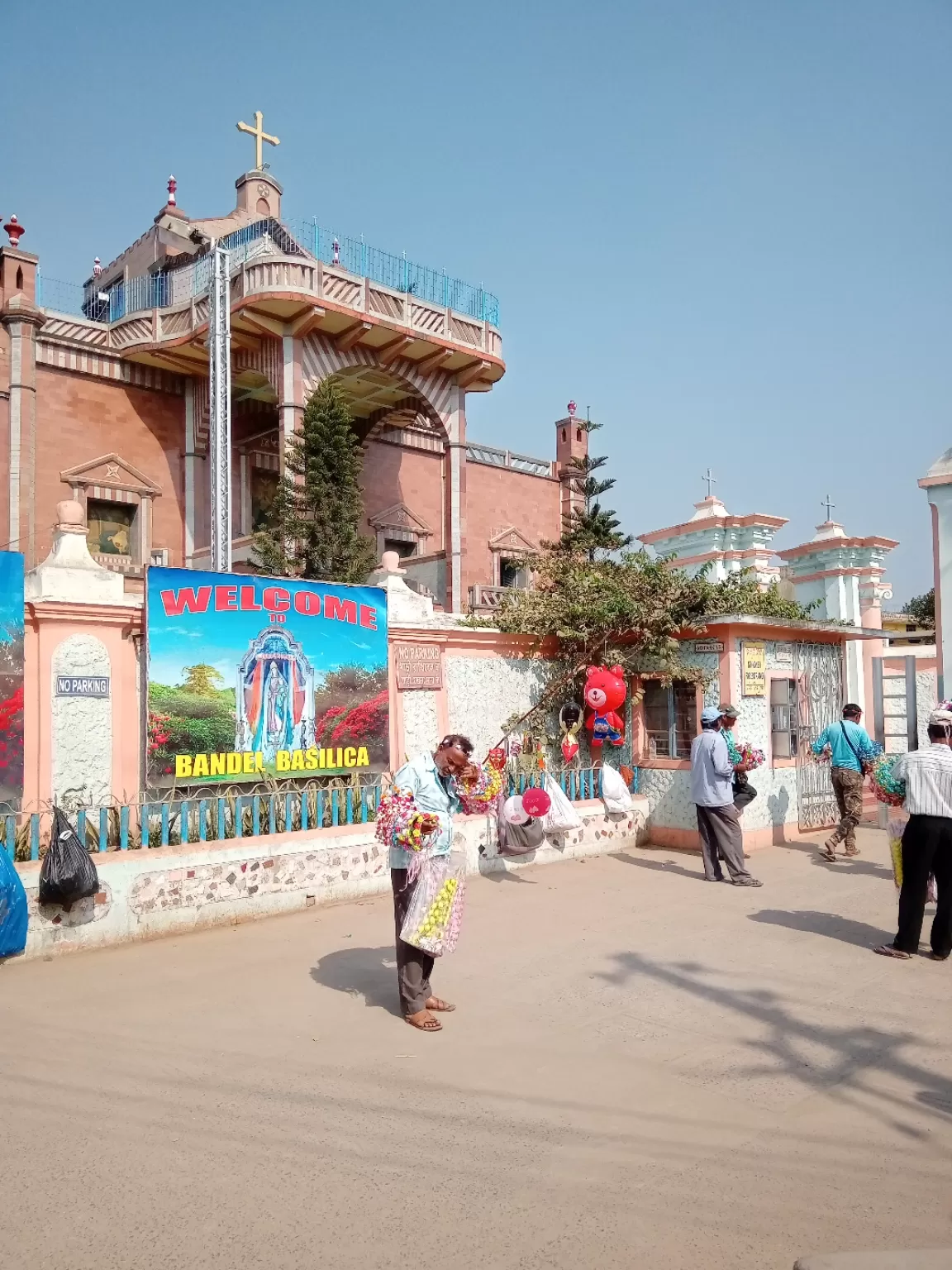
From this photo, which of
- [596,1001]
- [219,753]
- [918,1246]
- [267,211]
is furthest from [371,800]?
[267,211]

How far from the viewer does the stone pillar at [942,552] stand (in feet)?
33.7

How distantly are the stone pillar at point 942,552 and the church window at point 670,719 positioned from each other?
8.99 ft

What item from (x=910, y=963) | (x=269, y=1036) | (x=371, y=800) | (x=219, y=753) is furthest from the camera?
(x=371, y=800)

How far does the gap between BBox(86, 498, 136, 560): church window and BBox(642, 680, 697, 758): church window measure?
434 inches

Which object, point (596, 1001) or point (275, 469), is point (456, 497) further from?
point (596, 1001)

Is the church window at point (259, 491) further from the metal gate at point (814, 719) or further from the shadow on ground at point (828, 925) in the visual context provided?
the shadow on ground at point (828, 925)

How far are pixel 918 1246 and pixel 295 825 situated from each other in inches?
232

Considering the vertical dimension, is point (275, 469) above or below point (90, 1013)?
above

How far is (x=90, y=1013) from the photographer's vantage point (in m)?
5.21

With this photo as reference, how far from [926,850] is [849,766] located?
429cm

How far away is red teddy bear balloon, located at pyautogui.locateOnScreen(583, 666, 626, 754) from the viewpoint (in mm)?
10609

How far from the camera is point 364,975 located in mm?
5980

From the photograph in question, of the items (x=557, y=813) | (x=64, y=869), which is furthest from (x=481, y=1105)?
(x=557, y=813)

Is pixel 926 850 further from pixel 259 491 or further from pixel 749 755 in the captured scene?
pixel 259 491
